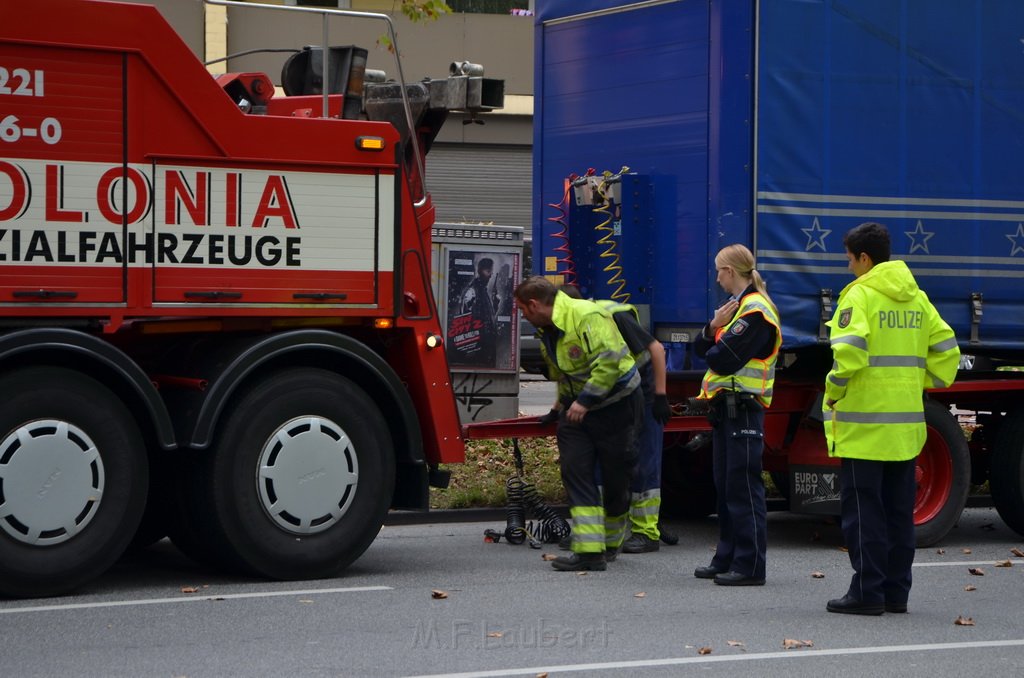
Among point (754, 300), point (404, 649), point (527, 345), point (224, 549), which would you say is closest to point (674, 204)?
point (754, 300)

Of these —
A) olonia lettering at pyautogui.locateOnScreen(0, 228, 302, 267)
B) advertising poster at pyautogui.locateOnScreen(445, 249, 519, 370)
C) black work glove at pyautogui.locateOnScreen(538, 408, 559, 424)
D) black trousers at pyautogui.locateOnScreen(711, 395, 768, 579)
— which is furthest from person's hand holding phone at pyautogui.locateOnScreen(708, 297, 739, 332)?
advertising poster at pyautogui.locateOnScreen(445, 249, 519, 370)

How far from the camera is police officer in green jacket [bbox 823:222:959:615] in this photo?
718 centimetres

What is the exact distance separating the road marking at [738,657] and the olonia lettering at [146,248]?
274 cm

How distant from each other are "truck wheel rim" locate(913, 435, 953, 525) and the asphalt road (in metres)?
0.62

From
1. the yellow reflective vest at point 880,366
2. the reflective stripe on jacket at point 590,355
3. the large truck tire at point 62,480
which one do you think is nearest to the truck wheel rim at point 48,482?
the large truck tire at point 62,480

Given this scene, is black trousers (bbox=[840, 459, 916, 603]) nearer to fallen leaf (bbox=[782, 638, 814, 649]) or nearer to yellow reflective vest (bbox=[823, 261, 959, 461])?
yellow reflective vest (bbox=[823, 261, 959, 461])

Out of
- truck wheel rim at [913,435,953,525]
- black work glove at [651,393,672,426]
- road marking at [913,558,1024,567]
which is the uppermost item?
black work glove at [651,393,672,426]

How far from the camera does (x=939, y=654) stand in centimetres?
636

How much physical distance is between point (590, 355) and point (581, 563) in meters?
1.15

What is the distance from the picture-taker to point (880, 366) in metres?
7.22

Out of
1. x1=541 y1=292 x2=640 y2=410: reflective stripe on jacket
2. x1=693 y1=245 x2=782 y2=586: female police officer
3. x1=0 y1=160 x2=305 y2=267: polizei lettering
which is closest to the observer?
x1=0 y1=160 x2=305 y2=267: polizei lettering

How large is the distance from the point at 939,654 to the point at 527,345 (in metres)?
13.0

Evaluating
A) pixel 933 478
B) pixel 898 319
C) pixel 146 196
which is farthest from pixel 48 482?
pixel 933 478

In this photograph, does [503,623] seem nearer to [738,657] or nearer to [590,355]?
[738,657]
